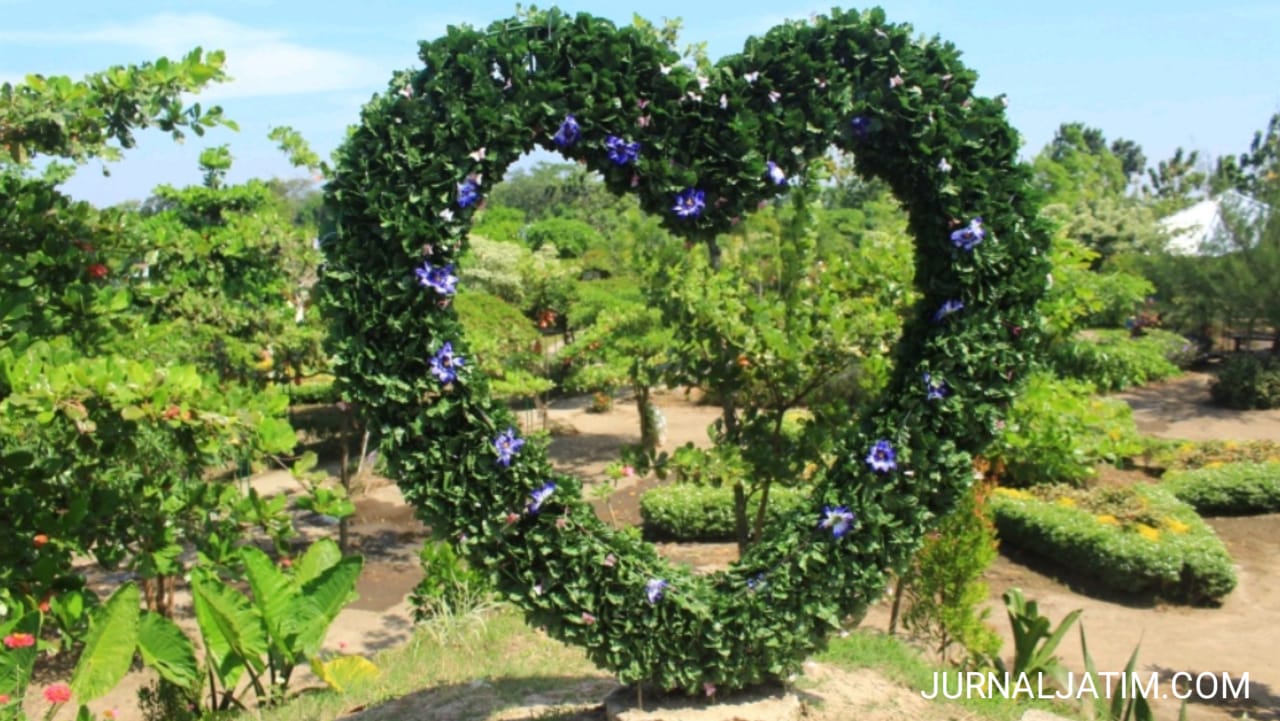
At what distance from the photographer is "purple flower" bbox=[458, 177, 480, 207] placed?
3.89 meters

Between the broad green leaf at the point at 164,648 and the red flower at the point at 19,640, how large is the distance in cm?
93

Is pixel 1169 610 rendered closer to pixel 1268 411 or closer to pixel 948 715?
pixel 948 715

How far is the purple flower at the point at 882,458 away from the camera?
13.6ft

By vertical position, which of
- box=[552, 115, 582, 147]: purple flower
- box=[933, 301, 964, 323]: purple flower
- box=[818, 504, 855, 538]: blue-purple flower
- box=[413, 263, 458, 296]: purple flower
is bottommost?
box=[818, 504, 855, 538]: blue-purple flower

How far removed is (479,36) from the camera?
3857mm

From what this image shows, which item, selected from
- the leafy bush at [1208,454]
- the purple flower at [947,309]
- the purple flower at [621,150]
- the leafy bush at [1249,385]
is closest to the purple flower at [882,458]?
the purple flower at [947,309]

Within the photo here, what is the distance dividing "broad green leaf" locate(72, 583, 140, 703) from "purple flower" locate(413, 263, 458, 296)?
2196 mm

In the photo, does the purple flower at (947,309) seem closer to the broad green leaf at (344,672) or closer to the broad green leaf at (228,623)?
the broad green leaf at (228,623)

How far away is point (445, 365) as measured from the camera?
392 centimetres

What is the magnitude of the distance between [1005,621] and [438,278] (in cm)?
673

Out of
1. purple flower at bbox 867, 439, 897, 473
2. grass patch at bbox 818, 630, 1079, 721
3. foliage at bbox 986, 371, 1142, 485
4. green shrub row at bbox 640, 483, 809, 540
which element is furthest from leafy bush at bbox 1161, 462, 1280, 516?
purple flower at bbox 867, 439, 897, 473

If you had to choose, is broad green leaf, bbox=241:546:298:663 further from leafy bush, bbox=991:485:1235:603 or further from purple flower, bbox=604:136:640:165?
leafy bush, bbox=991:485:1235:603

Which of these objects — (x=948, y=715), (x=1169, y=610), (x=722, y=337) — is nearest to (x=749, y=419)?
(x=722, y=337)

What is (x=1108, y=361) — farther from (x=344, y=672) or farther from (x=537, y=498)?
(x=537, y=498)
